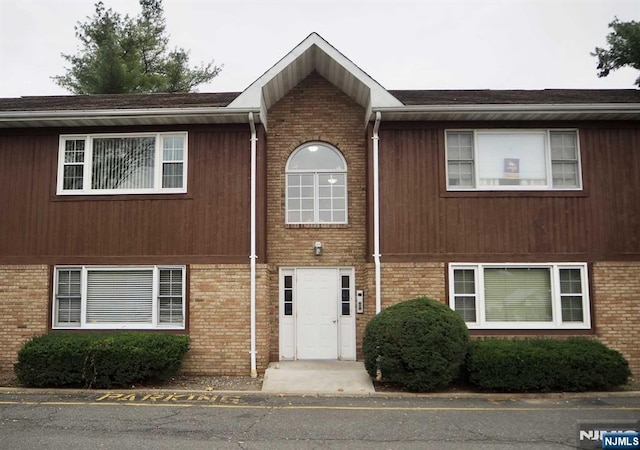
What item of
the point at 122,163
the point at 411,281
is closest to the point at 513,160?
the point at 411,281

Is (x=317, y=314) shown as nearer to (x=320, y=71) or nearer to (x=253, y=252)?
(x=253, y=252)

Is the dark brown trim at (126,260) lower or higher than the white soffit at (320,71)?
lower

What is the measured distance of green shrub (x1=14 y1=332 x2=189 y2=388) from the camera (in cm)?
1068

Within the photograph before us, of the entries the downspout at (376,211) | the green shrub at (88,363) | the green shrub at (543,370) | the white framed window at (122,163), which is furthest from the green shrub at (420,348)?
the white framed window at (122,163)

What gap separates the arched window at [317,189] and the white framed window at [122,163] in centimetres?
262

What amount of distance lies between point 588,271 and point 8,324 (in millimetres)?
12992

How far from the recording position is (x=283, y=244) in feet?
43.5

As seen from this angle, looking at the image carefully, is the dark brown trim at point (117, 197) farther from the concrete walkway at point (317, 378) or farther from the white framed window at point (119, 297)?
the concrete walkway at point (317, 378)

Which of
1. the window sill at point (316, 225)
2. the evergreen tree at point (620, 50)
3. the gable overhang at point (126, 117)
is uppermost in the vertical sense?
the evergreen tree at point (620, 50)

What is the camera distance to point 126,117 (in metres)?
12.2

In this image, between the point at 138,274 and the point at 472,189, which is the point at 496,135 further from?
the point at 138,274

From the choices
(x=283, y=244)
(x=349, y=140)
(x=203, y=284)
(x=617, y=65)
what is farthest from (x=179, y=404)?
(x=617, y=65)

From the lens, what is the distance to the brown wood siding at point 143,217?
12.4m

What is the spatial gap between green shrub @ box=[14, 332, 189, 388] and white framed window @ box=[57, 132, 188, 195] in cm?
360
